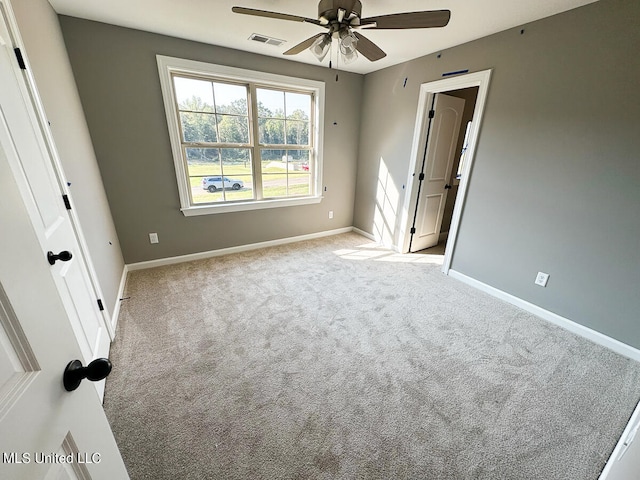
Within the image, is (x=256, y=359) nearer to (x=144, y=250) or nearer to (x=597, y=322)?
(x=144, y=250)

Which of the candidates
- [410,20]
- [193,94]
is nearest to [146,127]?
[193,94]

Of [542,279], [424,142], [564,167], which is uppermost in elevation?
[424,142]

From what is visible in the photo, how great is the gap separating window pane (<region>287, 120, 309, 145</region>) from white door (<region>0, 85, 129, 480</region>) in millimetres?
3393

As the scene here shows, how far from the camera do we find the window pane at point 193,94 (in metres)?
2.85

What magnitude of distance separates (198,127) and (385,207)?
272 cm

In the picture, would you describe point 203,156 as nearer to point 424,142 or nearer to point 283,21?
point 283,21

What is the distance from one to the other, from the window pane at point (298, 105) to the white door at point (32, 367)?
3.44 metres

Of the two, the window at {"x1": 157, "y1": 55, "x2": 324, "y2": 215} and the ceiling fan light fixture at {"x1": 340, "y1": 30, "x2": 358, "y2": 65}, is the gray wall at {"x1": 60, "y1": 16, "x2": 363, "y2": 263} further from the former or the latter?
the ceiling fan light fixture at {"x1": 340, "y1": 30, "x2": 358, "y2": 65}

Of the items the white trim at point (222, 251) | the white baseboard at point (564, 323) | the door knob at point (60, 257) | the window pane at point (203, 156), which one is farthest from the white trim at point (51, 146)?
the white baseboard at point (564, 323)

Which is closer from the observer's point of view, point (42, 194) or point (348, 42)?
point (42, 194)

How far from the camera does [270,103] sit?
11.0 ft

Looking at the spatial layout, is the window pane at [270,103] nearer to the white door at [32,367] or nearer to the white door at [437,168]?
the white door at [437,168]

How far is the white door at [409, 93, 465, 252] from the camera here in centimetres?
329

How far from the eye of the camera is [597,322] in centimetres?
210
